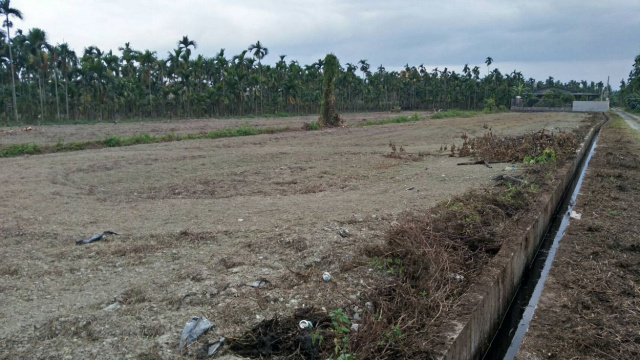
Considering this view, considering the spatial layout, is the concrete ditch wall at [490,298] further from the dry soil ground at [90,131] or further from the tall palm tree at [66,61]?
the tall palm tree at [66,61]

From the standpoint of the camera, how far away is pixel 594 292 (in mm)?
5031

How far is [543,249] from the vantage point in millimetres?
7879

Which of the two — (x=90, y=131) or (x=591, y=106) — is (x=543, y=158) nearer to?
(x=90, y=131)

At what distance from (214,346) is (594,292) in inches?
159

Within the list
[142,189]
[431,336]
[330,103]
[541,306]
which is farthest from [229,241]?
[330,103]

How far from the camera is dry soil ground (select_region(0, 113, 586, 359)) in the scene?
4.02m

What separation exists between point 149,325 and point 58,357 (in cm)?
70

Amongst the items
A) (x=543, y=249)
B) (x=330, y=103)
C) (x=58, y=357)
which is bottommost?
(x=543, y=249)

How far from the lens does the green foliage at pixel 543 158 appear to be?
12.8m

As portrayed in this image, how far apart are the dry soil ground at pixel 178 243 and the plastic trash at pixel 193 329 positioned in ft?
0.26

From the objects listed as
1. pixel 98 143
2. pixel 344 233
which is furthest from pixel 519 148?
pixel 98 143

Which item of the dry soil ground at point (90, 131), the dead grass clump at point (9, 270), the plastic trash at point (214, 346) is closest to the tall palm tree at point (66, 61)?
the dry soil ground at point (90, 131)

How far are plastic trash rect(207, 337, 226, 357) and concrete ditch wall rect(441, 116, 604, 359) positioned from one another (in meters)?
1.73

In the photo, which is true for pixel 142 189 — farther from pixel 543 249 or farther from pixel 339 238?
pixel 543 249
